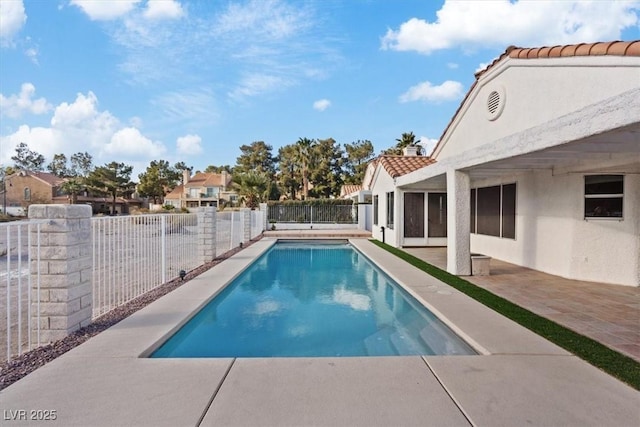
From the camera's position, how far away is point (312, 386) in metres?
3.61

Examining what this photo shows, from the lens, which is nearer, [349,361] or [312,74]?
[349,361]

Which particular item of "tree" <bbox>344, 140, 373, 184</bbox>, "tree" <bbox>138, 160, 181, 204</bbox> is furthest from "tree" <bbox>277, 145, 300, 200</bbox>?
"tree" <bbox>138, 160, 181, 204</bbox>

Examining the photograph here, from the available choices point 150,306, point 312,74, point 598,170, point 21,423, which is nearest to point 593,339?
point 598,170

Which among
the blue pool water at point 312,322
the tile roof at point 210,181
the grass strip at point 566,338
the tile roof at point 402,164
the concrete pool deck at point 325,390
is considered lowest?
the blue pool water at point 312,322

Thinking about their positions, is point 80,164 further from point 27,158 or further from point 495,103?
point 495,103

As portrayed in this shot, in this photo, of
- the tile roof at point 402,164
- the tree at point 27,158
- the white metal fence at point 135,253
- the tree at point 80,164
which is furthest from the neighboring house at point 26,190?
the white metal fence at point 135,253

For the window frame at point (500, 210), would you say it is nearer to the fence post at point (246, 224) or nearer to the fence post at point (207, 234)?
the fence post at point (207, 234)

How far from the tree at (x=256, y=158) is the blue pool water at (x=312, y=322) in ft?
154

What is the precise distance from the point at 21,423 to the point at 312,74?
837 inches

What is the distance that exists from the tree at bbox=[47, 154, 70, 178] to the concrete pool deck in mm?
89034

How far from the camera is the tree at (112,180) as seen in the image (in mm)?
54594

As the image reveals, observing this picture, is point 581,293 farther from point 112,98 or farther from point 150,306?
point 112,98

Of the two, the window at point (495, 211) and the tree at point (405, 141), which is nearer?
the window at point (495, 211)

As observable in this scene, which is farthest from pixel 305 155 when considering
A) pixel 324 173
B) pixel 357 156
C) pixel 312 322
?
pixel 312 322
